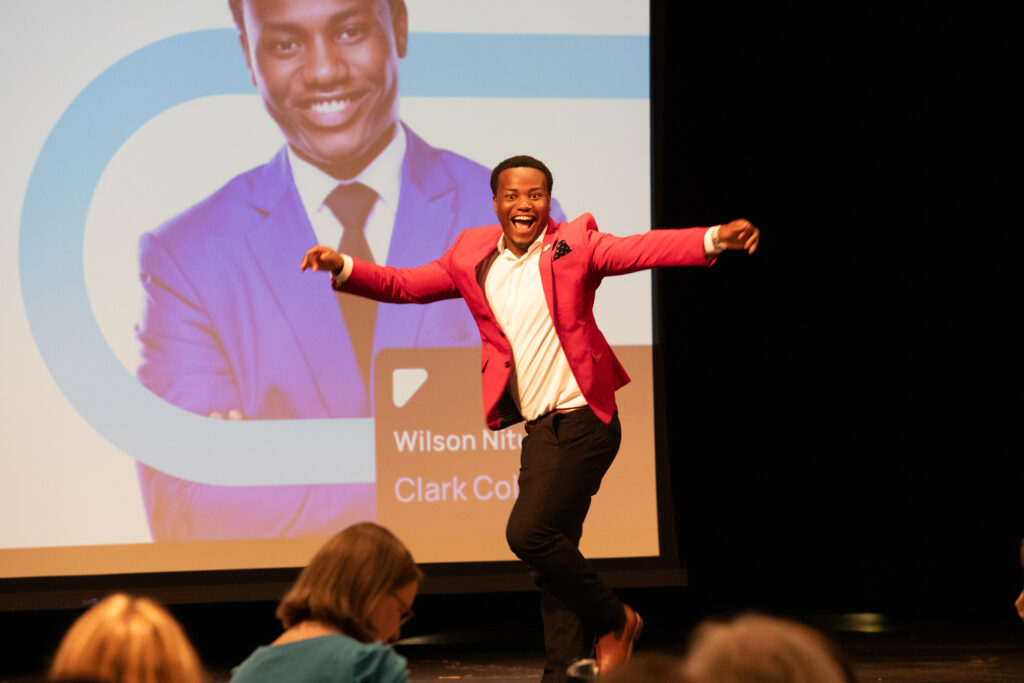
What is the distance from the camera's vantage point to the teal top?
154 cm

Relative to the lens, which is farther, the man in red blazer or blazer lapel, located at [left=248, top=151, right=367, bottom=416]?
blazer lapel, located at [left=248, top=151, right=367, bottom=416]

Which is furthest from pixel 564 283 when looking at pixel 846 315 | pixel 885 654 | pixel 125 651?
pixel 846 315

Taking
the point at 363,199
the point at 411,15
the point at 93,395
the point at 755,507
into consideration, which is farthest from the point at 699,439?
the point at 93,395

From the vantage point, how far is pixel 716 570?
16.0ft

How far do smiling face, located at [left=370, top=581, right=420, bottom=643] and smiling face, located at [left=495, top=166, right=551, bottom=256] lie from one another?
4.96ft

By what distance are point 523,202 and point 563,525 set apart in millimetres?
896

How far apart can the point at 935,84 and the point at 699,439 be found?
1.96m

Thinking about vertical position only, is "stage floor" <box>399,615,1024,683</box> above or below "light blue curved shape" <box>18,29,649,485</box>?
below

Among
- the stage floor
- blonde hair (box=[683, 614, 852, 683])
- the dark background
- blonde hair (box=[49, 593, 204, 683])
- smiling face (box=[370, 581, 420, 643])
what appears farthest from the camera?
the dark background

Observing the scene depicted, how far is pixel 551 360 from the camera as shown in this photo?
3037 millimetres

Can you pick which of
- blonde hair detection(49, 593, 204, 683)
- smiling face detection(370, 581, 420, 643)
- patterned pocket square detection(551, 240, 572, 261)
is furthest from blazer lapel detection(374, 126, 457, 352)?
blonde hair detection(49, 593, 204, 683)

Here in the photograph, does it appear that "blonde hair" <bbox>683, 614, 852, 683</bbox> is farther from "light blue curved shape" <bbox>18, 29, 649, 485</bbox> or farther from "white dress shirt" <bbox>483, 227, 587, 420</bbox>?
"light blue curved shape" <bbox>18, 29, 649, 485</bbox>

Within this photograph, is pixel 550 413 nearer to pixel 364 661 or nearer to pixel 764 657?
pixel 364 661

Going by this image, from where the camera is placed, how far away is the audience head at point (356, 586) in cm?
163
